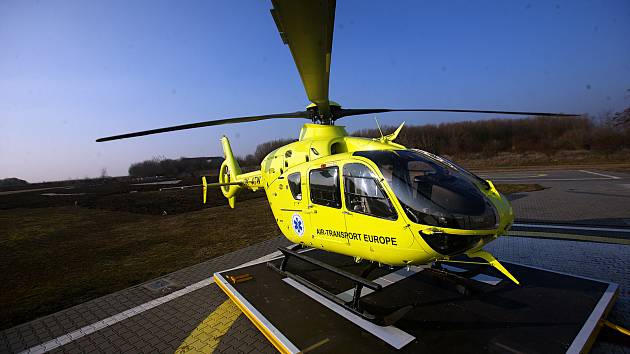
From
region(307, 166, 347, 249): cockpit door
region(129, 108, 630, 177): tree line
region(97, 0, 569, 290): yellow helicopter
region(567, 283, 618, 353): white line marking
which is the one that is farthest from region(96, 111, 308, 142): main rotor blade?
region(129, 108, 630, 177): tree line

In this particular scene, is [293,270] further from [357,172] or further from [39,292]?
[39,292]

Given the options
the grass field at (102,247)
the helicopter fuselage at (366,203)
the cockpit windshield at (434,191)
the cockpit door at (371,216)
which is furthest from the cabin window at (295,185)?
the grass field at (102,247)

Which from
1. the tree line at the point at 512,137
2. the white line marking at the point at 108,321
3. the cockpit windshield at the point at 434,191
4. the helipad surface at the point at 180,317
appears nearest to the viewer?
the cockpit windshield at the point at 434,191

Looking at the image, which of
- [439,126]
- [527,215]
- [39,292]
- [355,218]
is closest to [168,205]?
[39,292]

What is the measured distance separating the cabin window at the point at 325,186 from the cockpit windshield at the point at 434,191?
2.15 ft

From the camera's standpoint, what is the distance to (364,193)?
4.28 m

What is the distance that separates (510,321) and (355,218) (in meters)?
2.57

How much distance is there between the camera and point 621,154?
117ft

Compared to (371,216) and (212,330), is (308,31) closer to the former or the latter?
(371,216)

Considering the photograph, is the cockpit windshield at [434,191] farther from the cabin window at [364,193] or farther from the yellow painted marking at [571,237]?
the yellow painted marking at [571,237]

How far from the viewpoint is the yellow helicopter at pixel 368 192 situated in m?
2.99

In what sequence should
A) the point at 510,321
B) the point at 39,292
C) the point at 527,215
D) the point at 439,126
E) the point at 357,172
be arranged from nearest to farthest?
1. the point at 510,321
2. the point at 357,172
3. the point at 39,292
4. the point at 527,215
5. the point at 439,126

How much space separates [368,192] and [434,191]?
905 millimetres

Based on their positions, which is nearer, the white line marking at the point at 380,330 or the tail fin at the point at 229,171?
the white line marking at the point at 380,330
